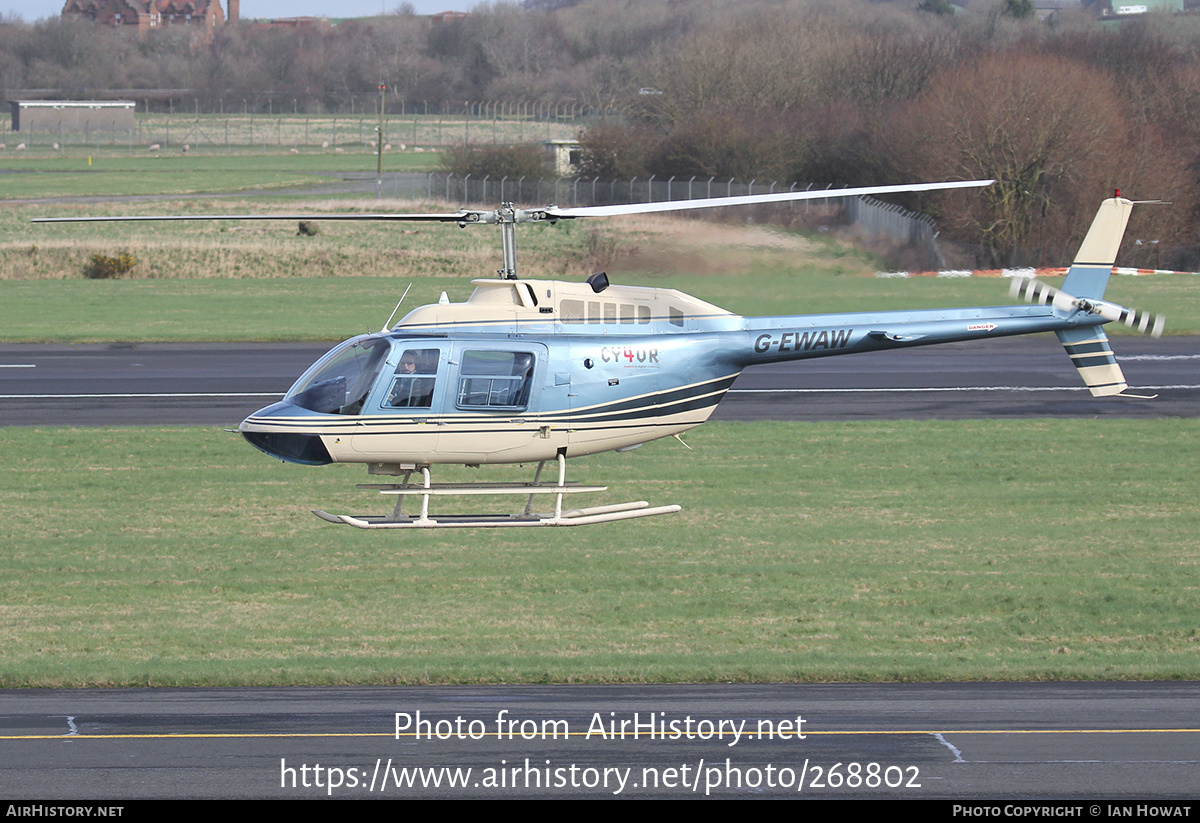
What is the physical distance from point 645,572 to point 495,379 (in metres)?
7.08

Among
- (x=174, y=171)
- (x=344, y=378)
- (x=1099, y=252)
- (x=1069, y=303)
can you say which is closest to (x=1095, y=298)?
(x=1069, y=303)

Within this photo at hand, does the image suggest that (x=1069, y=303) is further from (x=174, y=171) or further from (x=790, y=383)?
(x=174, y=171)

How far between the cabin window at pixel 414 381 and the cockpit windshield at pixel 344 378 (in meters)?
0.25

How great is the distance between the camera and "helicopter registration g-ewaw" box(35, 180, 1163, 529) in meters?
16.2

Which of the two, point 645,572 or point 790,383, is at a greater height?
point 790,383

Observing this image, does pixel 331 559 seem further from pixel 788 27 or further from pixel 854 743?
pixel 788 27

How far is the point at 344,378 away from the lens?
16281mm

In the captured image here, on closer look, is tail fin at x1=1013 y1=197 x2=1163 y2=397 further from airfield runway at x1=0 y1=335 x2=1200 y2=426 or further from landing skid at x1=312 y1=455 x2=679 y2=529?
airfield runway at x1=0 y1=335 x2=1200 y2=426

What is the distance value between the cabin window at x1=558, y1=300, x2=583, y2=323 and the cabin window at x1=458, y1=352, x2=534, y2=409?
0.75 meters

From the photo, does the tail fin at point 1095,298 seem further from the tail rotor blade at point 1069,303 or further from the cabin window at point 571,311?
the cabin window at point 571,311

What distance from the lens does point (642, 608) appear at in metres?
20.8

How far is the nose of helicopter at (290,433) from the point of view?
53.3ft

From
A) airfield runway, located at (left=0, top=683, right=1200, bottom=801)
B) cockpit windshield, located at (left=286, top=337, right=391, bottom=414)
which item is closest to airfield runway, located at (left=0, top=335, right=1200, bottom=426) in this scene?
airfield runway, located at (left=0, top=683, right=1200, bottom=801)
